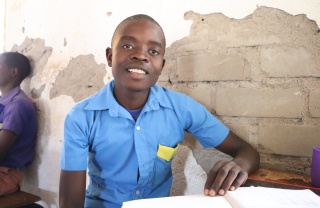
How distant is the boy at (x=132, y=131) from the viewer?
36.0 inches

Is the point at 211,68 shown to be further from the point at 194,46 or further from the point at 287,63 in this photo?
the point at 287,63

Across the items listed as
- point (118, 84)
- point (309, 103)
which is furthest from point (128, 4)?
point (309, 103)

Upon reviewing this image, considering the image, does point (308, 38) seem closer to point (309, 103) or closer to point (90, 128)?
point (309, 103)

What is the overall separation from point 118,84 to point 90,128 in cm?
19

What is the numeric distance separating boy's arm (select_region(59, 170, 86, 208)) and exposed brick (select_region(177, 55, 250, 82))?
57cm

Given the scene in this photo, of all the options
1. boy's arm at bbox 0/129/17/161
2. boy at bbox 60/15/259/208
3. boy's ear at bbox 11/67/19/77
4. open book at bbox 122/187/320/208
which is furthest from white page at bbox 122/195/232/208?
boy's ear at bbox 11/67/19/77

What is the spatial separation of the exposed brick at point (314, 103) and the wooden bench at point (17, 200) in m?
1.38

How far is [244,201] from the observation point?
1.76 feet

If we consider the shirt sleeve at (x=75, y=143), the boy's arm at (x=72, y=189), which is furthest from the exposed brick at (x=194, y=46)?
the boy's arm at (x=72, y=189)

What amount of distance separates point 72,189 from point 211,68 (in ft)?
2.22

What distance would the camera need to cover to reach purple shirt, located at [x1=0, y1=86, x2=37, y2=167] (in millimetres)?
1558

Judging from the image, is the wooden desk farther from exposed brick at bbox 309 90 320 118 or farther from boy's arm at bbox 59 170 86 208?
boy's arm at bbox 59 170 86 208

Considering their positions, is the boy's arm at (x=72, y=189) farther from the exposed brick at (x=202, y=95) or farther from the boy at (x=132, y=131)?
the exposed brick at (x=202, y=95)

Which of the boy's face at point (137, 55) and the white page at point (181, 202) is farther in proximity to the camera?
the boy's face at point (137, 55)
